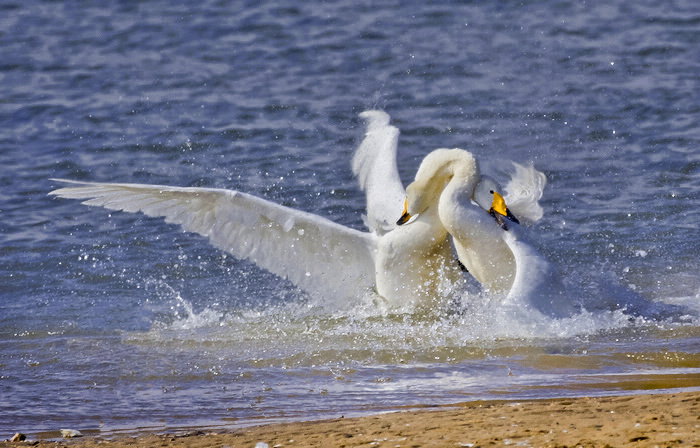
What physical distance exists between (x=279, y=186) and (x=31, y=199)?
274 cm

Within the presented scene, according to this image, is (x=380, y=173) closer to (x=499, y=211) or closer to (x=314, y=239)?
(x=314, y=239)

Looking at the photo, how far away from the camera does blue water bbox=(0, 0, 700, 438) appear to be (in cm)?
529

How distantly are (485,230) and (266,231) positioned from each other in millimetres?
1705

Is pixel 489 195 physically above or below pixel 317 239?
above

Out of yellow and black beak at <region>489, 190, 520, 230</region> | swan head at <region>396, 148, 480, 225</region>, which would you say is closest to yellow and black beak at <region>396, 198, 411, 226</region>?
swan head at <region>396, 148, 480, 225</region>

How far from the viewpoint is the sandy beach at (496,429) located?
3604 mm

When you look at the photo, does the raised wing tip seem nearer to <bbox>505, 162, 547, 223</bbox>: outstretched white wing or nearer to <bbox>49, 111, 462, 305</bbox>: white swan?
<bbox>49, 111, 462, 305</bbox>: white swan

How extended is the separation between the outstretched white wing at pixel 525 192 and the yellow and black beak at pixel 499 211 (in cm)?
36

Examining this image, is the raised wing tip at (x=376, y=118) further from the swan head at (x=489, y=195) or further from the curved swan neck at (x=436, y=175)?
the swan head at (x=489, y=195)

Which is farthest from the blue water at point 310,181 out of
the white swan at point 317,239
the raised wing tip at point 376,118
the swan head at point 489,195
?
the swan head at point 489,195

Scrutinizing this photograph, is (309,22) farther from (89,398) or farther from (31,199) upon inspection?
(89,398)

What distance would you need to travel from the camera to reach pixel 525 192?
6.84 meters

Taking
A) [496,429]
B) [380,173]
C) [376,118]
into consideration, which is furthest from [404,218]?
[496,429]

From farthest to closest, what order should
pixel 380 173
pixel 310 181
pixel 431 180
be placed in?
1. pixel 310 181
2. pixel 380 173
3. pixel 431 180
